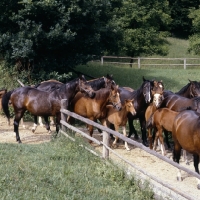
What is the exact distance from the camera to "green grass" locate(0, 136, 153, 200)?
6.60 meters

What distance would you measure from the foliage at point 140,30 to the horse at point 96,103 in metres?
26.5

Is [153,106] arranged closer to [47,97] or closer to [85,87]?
[85,87]

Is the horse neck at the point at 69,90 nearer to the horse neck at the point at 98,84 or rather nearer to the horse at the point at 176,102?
the horse neck at the point at 98,84

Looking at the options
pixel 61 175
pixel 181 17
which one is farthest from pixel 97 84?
pixel 181 17

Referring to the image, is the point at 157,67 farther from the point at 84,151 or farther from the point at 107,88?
the point at 84,151

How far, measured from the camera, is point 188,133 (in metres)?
8.22

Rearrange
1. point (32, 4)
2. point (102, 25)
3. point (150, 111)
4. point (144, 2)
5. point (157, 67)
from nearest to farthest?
point (150, 111)
point (32, 4)
point (102, 25)
point (157, 67)
point (144, 2)

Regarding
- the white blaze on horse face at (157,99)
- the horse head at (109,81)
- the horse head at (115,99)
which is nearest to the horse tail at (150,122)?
the white blaze on horse face at (157,99)

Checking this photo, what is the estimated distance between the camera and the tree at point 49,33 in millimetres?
15422

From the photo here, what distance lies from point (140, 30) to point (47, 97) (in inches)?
1155

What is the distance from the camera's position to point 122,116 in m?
11.5

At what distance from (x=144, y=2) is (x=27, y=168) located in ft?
122

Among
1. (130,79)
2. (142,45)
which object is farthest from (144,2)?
(130,79)

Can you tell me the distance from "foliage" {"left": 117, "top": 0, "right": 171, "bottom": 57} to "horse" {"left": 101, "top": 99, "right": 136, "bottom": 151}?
26527 millimetres
